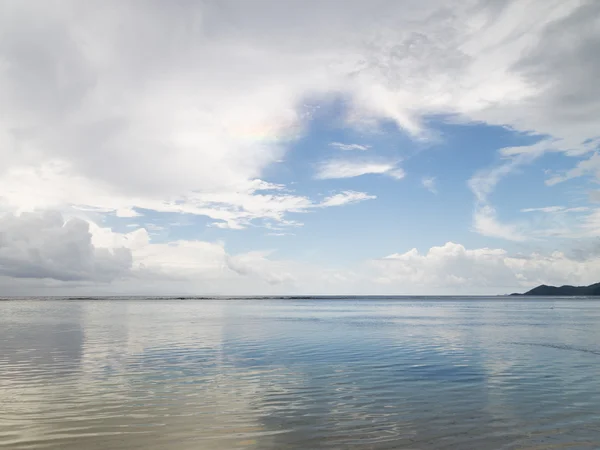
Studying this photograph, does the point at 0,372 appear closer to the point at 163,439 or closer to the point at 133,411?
the point at 133,411

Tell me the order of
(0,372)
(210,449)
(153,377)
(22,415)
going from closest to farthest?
(210,449) → (22,415) → (153,377) → (0,372)

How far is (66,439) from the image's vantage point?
15867 millimetres

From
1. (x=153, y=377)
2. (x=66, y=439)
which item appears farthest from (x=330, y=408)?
(x=153, y=377)

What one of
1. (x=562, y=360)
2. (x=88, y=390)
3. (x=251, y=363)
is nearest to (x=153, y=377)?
(x=88, y=390)

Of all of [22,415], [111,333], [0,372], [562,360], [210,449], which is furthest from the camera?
[111,333]

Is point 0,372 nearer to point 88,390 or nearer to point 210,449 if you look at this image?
point 88,390

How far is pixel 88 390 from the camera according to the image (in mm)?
23938

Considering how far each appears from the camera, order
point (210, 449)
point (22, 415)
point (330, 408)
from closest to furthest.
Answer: point (210, 449) < point (22, 415) < point (330, 408)

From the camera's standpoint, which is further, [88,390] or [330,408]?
[88,390]

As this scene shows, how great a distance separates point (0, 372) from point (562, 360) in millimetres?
41974

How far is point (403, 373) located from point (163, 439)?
18.6 metres

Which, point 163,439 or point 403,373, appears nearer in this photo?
point 163,439

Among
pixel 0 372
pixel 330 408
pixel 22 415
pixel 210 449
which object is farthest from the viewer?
pixel 0 372

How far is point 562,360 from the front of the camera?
1417 inches
